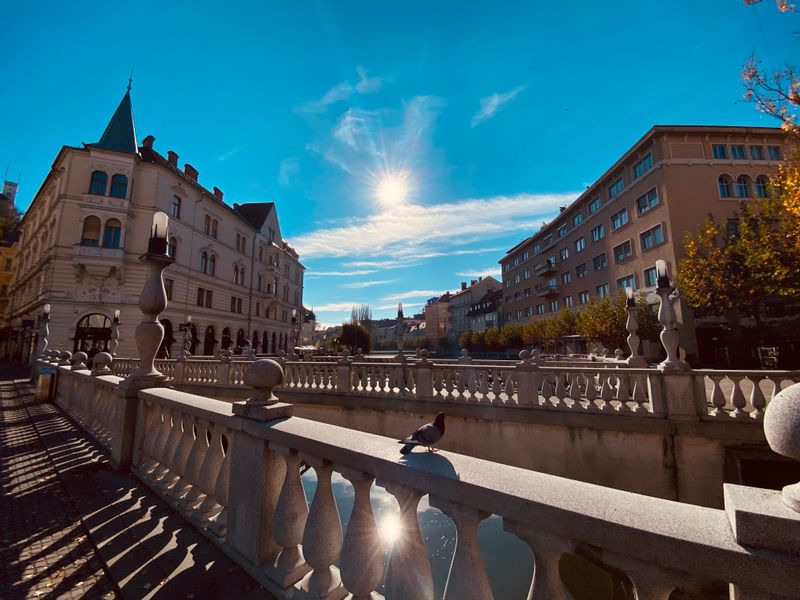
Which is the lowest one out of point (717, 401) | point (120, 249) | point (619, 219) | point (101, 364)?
point (717, 401)

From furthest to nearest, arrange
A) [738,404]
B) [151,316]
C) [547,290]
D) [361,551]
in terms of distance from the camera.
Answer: [547,290] < [738,404] < [151,316] < [361,551]

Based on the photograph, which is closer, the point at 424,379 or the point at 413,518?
the point at 413,518

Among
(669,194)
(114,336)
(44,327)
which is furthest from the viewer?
(669,194)

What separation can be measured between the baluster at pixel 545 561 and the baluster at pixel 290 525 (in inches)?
55.9

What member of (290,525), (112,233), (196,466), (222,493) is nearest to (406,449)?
(290,525)

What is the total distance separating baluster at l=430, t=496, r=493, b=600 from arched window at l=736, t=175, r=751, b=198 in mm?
33831

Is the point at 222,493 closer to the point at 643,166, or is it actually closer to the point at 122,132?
the point at 122,132

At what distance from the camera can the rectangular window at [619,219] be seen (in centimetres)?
2830

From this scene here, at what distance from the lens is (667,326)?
301 inches

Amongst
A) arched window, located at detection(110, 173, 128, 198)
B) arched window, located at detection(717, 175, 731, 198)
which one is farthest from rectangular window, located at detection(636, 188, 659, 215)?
arched window, located at detection(110, 173, 128, 198)

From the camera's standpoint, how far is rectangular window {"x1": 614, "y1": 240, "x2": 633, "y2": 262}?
2767cm

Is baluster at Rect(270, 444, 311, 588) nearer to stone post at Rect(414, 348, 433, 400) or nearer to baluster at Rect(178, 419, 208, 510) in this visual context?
baluster at Rect(178, 419, 208, 510)

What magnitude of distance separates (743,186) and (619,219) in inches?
301

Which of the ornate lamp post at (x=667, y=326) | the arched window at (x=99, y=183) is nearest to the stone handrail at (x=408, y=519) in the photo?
the ornate lamp post at (x=667, y=326)
